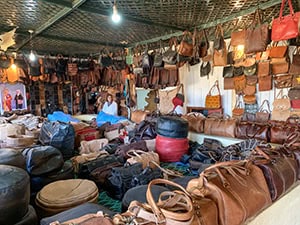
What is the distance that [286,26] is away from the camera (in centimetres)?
245

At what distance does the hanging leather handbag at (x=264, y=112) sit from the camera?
4977 millimetres

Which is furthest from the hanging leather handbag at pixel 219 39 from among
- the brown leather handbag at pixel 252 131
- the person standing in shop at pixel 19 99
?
the person standing in shop at pixel 19 99

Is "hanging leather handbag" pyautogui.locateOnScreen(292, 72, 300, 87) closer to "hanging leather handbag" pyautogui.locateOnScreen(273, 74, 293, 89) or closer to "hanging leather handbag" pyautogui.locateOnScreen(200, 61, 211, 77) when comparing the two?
"hanging leather handbag" pyautogui.locateOnScreen(273, 74, 293, 89)

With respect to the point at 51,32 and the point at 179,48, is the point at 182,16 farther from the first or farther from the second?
the point at 51,32

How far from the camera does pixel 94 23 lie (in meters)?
3.79

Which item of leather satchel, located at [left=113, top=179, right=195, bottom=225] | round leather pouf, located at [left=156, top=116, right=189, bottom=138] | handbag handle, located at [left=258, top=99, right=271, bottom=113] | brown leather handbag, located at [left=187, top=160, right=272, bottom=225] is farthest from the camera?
handbag handle, located at [left=258, top=99, right=271, bottom=113]

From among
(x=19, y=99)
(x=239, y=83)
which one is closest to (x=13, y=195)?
(x=239, y=83)

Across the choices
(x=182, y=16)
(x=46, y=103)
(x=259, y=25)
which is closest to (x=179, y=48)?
(x=182, y=16)

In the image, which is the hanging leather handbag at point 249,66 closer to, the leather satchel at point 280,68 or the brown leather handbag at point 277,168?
the leather satchel at point 280,68

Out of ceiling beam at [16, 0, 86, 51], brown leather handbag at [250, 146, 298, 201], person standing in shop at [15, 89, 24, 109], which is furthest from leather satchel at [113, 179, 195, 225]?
person standing in shop at [15, 89, 24, 109]

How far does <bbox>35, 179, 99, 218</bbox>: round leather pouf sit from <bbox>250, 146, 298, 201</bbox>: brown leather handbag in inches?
52.0

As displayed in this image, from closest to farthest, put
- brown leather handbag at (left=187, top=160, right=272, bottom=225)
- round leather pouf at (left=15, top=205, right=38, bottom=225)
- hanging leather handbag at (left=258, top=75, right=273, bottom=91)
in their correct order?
brown leather handbag at (left=187, top=160, right=272, bottom=225)
round leather pouf at (left=15, top=205, right=38, bottom=225)
hanging leather handbag at (left=258, top=75, right=273, bottom=91)

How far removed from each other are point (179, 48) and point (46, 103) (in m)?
7.12

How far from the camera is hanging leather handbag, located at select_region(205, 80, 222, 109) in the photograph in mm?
5720
